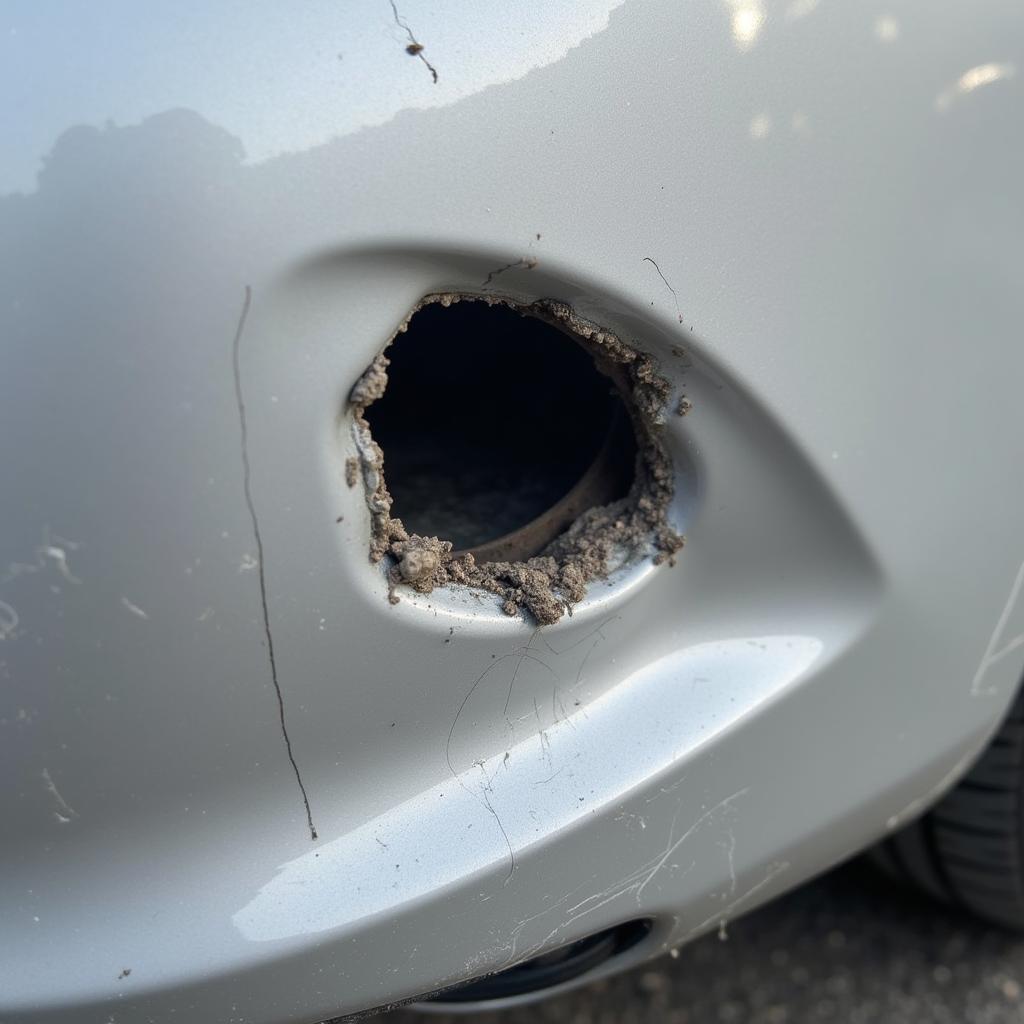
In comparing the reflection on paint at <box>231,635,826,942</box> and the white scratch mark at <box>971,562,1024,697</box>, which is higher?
the reflection on paint at <box>231,635,826,942</box>

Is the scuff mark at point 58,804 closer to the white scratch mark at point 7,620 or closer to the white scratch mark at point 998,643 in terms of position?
the white scratch mark at point 7,620

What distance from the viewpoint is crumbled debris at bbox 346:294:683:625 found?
0.91m

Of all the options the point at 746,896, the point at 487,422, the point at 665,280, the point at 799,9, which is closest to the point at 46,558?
the point at 665,280

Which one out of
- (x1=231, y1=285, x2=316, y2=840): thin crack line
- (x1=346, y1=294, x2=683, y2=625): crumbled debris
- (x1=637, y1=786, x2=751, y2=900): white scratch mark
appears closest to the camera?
(x1=231, y1=285, x2=316, y2=840): thin crack line

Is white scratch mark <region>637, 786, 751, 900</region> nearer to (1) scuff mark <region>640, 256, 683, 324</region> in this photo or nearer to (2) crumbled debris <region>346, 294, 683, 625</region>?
(2) crumbled debris <region>346, 294, 683, 625</region>

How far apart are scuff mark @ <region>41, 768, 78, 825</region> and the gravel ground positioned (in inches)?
45.5

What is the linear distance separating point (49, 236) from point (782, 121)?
0.64 metres

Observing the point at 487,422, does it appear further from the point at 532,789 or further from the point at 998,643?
the point at 998,643

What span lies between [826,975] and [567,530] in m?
1.32

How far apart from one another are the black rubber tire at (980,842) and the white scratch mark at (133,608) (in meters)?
1.27

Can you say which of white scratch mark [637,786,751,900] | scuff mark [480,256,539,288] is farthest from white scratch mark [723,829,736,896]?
scuff mark [480,256,539,288]

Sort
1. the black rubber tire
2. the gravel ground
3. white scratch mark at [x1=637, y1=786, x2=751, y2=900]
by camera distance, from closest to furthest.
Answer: white scratch mark at [x1=637, y1=786, x2=751, y2=900] → the black rubber tire → the gravel ground

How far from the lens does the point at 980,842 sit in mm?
1704

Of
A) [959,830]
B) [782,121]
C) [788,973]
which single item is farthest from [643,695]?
[788,973]
